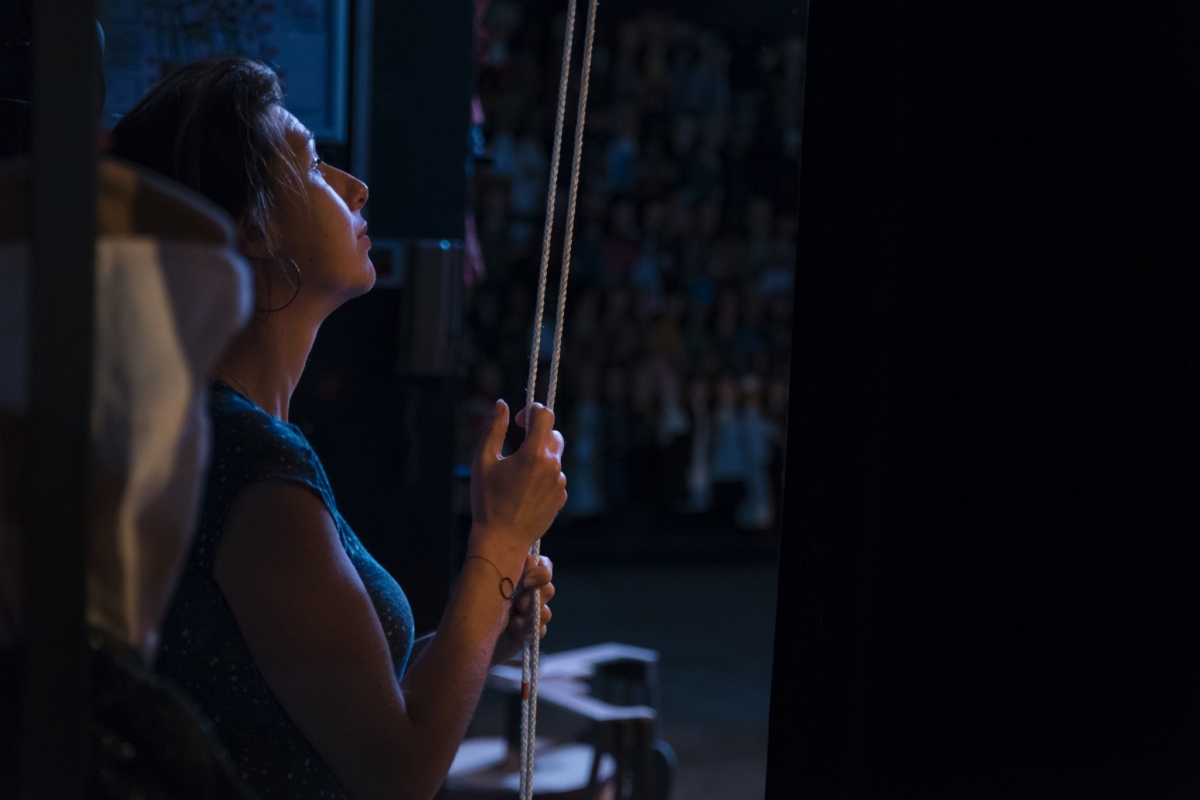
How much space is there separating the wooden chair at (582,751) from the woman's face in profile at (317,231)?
1.34m

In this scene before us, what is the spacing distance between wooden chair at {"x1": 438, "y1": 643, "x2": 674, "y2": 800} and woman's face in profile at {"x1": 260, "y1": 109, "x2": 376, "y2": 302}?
134 cm

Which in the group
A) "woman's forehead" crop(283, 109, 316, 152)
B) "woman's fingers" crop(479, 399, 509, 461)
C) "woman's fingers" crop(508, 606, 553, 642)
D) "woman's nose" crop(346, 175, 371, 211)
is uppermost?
"woman's forehead" crop(283, 109, 316, 152)

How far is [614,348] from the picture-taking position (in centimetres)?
598

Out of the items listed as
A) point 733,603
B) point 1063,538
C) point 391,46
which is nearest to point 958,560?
point 1063,538

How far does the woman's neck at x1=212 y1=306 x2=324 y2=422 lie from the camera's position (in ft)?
2.90

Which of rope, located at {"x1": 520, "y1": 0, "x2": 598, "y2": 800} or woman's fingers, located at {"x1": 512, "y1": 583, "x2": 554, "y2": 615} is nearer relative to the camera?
rope, located at {"x1": 520, "y1": 0, "x2": 598, "y2": 800}

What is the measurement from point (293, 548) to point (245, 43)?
1.42 m

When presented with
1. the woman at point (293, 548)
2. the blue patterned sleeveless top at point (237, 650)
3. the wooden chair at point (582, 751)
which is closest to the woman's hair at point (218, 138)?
the woman at point (293, 548)

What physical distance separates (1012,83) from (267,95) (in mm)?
581

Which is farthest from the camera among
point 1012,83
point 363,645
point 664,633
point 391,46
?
point 664,633

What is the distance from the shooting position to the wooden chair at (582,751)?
2158 millimetres

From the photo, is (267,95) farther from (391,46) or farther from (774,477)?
(774,477)

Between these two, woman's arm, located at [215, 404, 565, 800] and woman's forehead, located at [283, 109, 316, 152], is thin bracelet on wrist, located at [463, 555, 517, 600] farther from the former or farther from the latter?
woman's forehead, located at [283, 109, 316, 152]

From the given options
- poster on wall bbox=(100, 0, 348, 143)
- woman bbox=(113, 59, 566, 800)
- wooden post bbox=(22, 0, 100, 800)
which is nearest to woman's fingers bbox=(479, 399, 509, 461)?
woman bbox=(113, 59, 566, 800)
